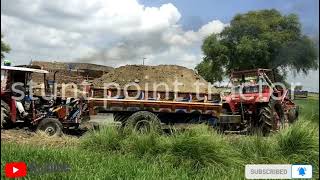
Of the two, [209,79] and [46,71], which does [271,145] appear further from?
[46,71]

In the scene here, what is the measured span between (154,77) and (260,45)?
5.18 metres

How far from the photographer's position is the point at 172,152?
334 inches

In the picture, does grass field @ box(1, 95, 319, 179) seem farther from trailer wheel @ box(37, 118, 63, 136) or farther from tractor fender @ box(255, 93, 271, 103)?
tractor fender @ box(255, 93, 271, 103)

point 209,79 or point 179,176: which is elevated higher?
point 209,79

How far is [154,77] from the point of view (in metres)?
15.9

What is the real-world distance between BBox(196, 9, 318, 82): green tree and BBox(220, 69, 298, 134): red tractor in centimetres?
175

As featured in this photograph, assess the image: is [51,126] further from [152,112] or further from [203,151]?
[203,151]

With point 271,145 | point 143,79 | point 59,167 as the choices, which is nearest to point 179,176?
point 59,167

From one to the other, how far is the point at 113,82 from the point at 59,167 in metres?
8.40

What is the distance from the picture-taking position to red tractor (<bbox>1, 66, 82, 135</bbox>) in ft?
39.8

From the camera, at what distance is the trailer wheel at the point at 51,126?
13.0 metres

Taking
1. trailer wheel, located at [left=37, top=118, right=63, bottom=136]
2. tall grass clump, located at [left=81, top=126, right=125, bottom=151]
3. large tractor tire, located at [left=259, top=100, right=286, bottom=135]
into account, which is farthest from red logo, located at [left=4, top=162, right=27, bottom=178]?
large tractor tire, located at [left=259, top=100, right=286, bottom=135]

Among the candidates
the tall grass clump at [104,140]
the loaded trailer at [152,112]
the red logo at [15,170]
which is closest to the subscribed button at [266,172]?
the red logo at [15,170]

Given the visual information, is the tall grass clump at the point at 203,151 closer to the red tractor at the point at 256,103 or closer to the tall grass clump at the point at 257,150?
the tall grass clump at the point at 257,150
